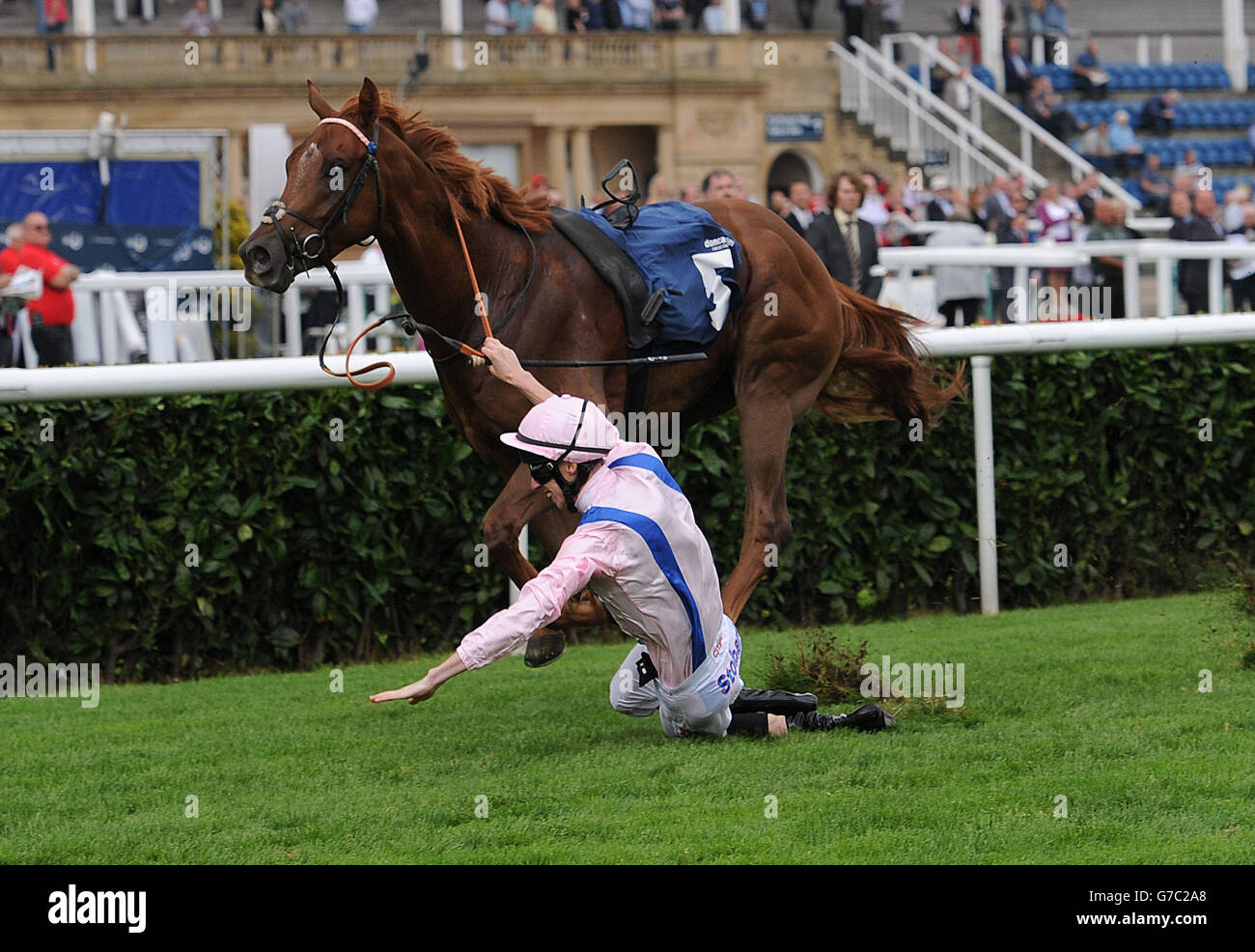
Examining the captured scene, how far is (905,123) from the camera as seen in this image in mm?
23797

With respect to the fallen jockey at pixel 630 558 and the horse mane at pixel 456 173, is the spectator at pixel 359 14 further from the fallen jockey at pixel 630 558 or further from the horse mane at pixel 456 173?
the fallen jockey at pixel 630 558

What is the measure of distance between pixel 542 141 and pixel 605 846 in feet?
73.5

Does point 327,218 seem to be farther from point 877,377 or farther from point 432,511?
point 877,377

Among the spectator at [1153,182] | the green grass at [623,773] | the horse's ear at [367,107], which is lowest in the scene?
the green grass at [623,773]

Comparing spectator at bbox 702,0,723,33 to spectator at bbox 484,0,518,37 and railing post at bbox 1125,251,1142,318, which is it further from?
railing post at bbox 1125,251,1142,318

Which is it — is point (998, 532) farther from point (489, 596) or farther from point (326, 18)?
point (326, 18)

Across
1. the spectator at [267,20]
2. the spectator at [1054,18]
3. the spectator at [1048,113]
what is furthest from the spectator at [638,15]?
the spectator at [1054,18]

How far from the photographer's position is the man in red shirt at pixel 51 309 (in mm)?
10867

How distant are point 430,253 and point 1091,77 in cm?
2076

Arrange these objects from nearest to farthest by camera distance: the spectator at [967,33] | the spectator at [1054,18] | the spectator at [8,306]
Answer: the spectator at [8,306] < the spectator at [967,33] < the spectator at [1054,18]

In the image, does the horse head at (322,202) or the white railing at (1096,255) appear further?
the white railing at (1096,255)

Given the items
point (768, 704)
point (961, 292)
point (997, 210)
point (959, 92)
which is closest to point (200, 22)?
point (959, 92)

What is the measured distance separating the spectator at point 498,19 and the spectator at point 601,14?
104cm
